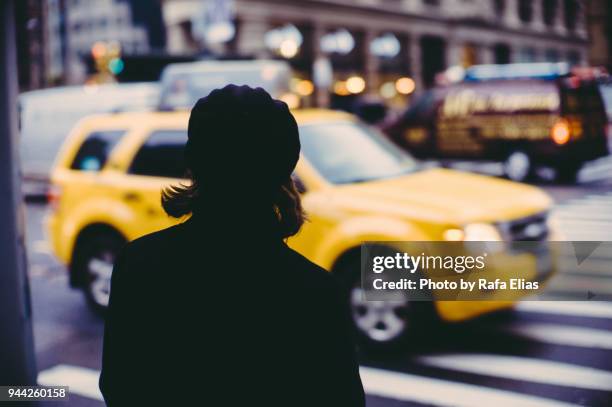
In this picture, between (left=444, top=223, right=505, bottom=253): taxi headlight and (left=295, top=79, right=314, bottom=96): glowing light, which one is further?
(left=295, top=79, right=314, bottom=96): glowing light

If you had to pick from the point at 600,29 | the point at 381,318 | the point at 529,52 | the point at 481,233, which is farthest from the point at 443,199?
the point at 529,52

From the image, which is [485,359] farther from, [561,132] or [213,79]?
[213,79]

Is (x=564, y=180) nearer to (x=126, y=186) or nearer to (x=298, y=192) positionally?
(x=126, y=186)

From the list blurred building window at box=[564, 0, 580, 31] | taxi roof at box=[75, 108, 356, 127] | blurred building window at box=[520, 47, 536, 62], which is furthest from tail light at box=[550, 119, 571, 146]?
taxi roof at box=[75, 108, 356, 127]

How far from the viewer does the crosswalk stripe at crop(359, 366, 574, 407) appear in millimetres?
4188

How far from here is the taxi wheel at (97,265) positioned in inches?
242

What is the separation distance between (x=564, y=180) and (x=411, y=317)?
10.1 metres

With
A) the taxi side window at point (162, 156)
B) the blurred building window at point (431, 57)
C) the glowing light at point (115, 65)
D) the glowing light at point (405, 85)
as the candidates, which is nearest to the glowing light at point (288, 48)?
the glowing light at point (405, 85)

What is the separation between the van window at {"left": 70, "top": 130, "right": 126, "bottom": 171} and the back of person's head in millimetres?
5039

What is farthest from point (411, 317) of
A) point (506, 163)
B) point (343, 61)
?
point (343, 61)

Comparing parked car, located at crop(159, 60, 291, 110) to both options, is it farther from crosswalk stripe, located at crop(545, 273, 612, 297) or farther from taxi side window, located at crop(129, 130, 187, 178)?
crosswalk stripe, located at crop(545, 273, 612, 297)

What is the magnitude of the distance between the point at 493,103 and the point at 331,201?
31.2 feet

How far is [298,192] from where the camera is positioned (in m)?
1.73

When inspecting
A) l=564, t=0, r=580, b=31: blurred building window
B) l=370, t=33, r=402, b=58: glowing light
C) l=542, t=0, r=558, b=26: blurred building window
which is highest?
l=370, t=33, r=402, b=58: glowing light
